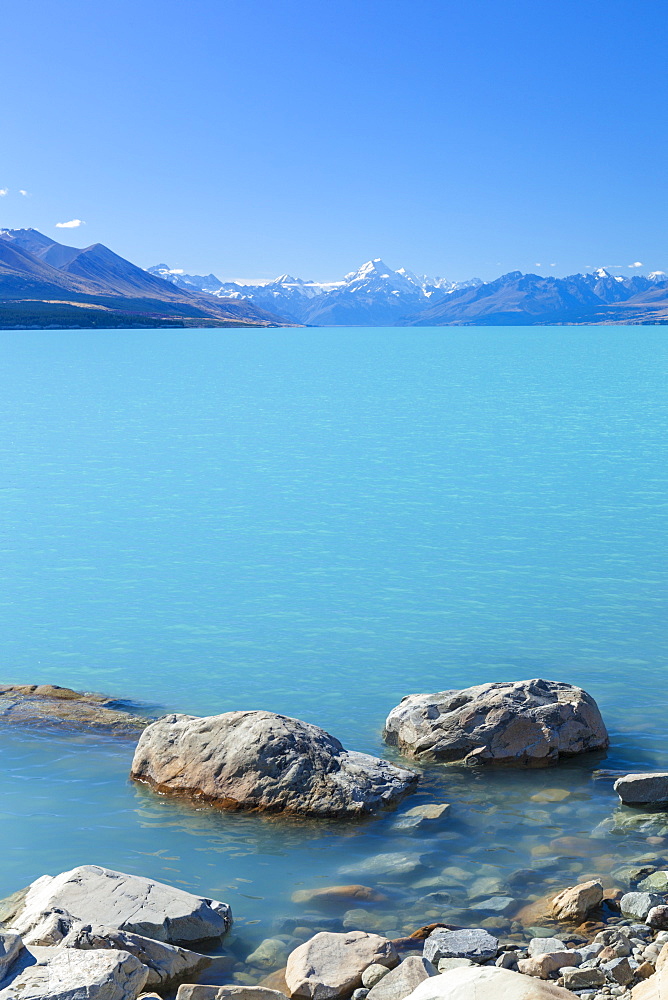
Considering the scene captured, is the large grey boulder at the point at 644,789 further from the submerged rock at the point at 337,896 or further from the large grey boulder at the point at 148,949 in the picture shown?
the large grey boulder at the point at 148,949

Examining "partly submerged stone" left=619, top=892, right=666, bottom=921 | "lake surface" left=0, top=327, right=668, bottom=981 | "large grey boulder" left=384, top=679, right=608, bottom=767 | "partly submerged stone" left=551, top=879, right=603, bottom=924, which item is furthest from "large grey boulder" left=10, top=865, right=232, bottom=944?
"large grey boulder" left=384, top=679, right=608, bottom=767

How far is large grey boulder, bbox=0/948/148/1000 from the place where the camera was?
5867 mm

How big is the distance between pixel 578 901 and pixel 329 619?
10456mm

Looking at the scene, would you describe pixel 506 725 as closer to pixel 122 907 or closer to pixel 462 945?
pixel 462 945

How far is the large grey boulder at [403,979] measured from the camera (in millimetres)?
6594

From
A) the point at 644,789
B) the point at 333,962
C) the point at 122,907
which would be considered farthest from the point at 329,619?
the point at 333,962

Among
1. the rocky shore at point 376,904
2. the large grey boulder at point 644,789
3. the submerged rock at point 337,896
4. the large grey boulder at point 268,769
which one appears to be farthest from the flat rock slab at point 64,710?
the large grey boulder at point 644,789

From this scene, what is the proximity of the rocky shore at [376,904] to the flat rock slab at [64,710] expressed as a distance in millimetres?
1434

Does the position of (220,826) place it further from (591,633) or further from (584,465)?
(584,465)

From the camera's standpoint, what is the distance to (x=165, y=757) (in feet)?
36.9

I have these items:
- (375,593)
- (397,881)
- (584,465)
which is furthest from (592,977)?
(584,465)

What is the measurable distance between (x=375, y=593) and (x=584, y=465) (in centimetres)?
2068

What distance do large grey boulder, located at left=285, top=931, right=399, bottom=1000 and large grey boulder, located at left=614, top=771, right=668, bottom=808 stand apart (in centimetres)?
414

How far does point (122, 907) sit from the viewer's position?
24.8 ft
